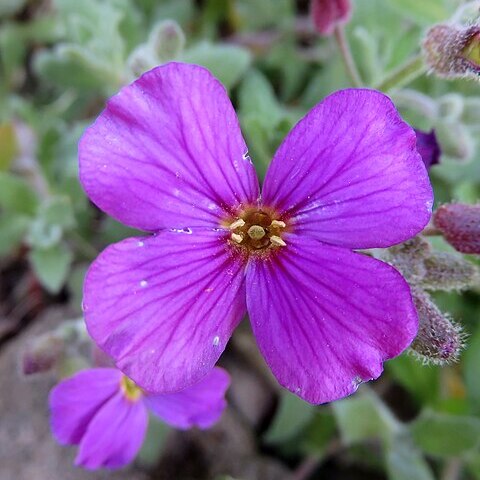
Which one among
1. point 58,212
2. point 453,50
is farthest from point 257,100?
point 453,50

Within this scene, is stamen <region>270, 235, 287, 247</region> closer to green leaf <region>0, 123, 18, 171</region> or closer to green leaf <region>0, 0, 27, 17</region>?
green leaf <region>0, 123, 18, 171</region>

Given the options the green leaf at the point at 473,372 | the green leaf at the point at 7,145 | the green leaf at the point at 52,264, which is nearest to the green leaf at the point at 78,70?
the green leaf at the point at 7,145

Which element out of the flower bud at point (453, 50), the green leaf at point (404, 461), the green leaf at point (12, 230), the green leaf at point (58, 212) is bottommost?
the green leaf at point (12, 230)

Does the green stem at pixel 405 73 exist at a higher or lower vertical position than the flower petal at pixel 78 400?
higher

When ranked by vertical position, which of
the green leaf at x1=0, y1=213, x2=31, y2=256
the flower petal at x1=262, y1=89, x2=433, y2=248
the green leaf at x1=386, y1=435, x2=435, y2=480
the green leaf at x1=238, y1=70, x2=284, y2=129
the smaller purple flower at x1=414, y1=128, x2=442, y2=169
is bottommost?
the green leaf at x1=0, y1=213, x2=31, y2=256

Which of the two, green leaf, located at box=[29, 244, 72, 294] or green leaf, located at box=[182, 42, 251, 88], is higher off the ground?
green leaf, located at box=[182, 42, 251, 88]

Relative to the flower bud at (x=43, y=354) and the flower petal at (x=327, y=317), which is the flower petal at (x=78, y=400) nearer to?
the flower bud at (x=43, y=354)

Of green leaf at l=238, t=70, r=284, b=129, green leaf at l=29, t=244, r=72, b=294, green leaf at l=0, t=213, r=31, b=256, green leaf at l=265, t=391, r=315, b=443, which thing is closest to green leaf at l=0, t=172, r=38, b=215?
green leaf at l=0, t=213, r=31, b=256
